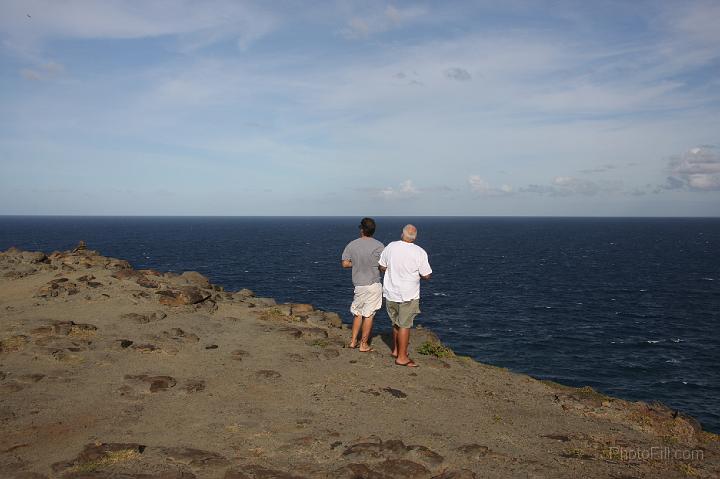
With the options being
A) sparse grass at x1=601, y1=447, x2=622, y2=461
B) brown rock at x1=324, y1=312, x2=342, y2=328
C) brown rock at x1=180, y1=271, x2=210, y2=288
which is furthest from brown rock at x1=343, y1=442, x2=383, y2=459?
brown rock at x1=180, y1=271, x2=210, y2=288

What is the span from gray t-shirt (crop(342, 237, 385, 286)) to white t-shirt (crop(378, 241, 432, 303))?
0.55 meters

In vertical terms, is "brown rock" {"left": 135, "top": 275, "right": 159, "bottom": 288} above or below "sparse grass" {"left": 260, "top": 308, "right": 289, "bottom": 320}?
above

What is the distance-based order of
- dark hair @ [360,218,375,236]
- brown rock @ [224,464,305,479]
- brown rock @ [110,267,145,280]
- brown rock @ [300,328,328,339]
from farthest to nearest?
brown rock @ [110,267,145,280]
brown rock @ [300,328,328,339]
dark hair @ [360,218,375,236]
brown rock @ [224,464,305,479]

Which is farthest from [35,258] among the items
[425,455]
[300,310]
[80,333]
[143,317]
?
[425,455]

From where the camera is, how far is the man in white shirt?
37.3 ft

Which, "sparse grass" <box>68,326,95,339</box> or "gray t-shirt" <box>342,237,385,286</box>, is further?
"sparse grass" <box>68,326,95,339</box>

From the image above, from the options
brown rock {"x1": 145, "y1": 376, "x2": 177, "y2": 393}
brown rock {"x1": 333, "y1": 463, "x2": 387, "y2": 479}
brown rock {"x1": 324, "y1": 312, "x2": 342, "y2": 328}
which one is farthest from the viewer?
brown rock {"x1": 324, "y1": 312, "x2": 342, "y2": 328}

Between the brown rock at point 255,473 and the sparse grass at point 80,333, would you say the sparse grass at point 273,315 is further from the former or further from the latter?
the brown rock at point 255,473

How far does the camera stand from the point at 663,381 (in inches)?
1122

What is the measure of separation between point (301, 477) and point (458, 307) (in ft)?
138


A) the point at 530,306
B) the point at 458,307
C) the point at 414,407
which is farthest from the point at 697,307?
the point at 414,407

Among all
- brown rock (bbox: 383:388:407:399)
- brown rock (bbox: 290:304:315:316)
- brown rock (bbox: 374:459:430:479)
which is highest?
brown rock (bbox: 290:304:315:316)

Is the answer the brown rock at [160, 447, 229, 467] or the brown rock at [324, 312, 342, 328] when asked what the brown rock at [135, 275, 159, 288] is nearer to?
the brown rock at [324, 312, 342, 328]

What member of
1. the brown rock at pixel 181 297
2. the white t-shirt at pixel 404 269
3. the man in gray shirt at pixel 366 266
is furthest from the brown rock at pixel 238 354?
the brown rock at pixel 181 297
